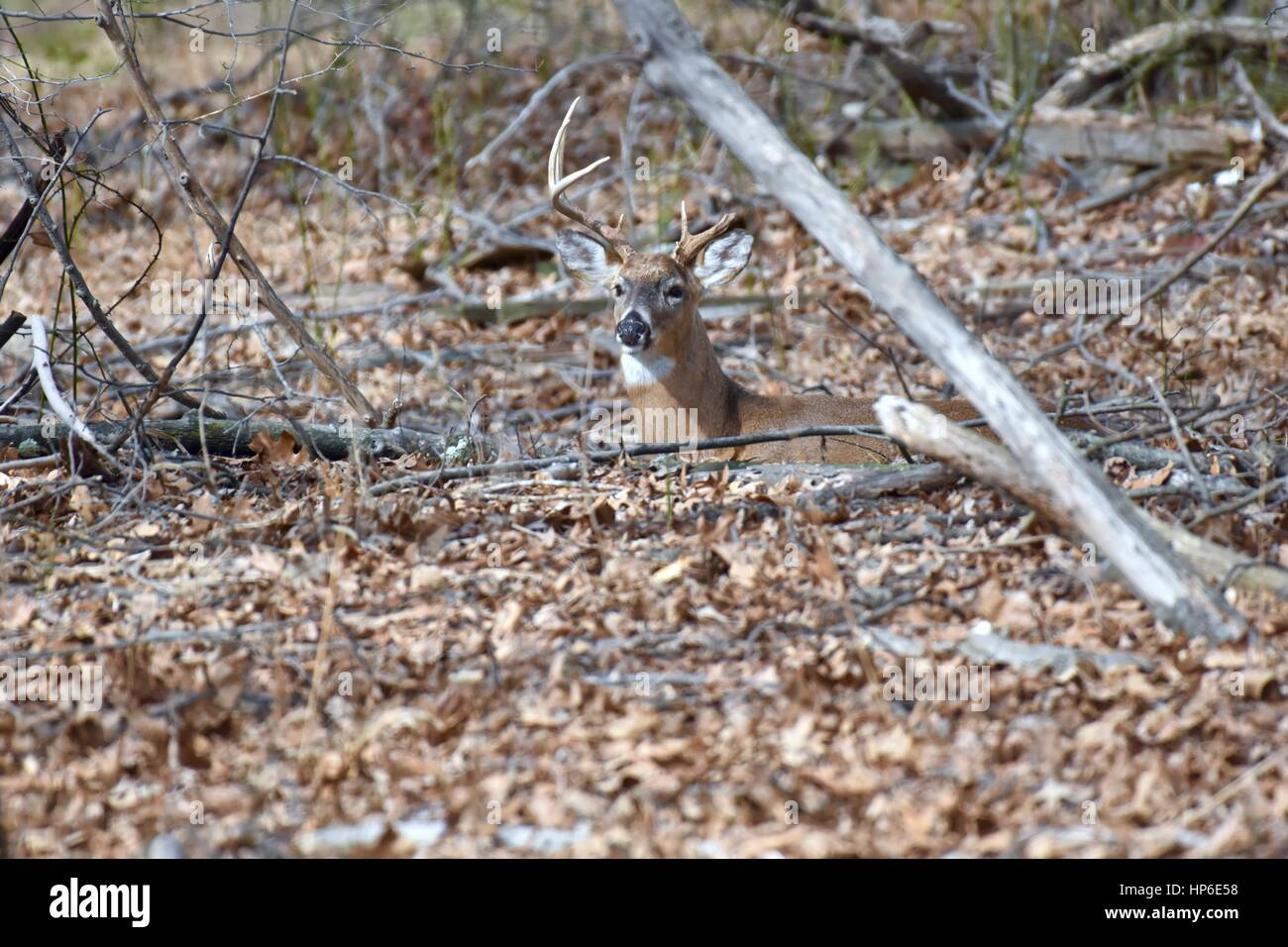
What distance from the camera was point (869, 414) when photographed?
22.3ft

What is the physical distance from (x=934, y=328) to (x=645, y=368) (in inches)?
126

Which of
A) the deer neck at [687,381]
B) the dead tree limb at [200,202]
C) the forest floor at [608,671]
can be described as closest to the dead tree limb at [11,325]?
the forest floor at [608,671]

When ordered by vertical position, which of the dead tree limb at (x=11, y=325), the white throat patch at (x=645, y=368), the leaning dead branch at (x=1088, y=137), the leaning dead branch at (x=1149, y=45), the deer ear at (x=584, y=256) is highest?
the leaning dead branch at (x=1149, y=45)

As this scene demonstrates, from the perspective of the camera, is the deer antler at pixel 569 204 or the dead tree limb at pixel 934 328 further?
the deer antler at pixel 569 204

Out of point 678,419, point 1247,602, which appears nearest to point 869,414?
point 678,419

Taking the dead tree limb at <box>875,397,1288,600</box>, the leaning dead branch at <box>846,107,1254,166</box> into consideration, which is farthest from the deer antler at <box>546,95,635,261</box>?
the leaning dead branch at <box>846,107,1254,166</box>

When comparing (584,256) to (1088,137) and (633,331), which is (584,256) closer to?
(633,331)

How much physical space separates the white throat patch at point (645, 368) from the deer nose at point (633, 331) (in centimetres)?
31

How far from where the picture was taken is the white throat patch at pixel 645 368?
7094mm

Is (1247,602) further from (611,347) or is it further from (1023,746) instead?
(611,347)

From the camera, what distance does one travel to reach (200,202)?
19.3 feet

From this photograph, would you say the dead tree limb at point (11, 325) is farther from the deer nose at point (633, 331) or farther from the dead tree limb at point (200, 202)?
the deer nose at point (633, 331)

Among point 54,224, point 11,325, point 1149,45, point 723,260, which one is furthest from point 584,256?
A: point 1149,45

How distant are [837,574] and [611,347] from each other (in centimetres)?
494
